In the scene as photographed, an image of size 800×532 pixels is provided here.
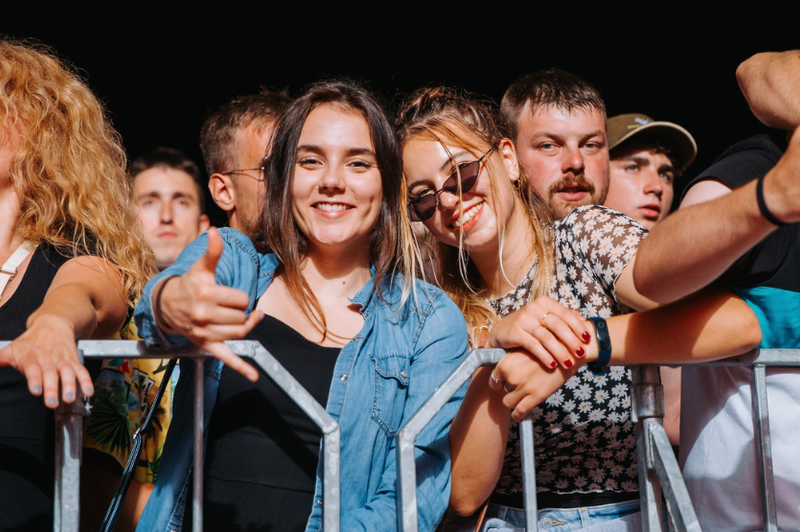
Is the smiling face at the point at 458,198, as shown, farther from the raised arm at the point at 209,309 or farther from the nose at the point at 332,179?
the raised arm at the point at 209,309

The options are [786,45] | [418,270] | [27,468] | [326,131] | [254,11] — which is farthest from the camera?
[254,11]

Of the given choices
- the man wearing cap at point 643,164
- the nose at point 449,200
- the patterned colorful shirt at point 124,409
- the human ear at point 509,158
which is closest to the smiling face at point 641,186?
the man wearing cap at point 643,164

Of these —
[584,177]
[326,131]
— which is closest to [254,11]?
[584,177]

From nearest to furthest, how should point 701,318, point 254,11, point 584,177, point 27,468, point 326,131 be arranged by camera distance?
1. point 701,318
2. point 27,468
3. point 326,131
4. point 584,177
5. point 254,11

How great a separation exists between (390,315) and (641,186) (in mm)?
2190

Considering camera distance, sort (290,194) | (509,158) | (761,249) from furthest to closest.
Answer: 1. (509,158)
2. (290,194)
3. (761,249)

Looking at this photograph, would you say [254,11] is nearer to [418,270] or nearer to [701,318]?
[418,270]

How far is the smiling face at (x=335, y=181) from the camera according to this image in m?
2.19

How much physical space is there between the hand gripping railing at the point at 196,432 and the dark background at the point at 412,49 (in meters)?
3.26

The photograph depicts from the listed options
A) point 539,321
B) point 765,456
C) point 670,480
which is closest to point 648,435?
point 670,480

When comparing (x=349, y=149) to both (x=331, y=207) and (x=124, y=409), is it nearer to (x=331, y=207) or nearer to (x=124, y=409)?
(x=331, y=207)

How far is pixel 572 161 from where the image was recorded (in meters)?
3.23

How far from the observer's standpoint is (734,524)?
1785 millimetres

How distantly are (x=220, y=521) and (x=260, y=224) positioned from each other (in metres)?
0.86
